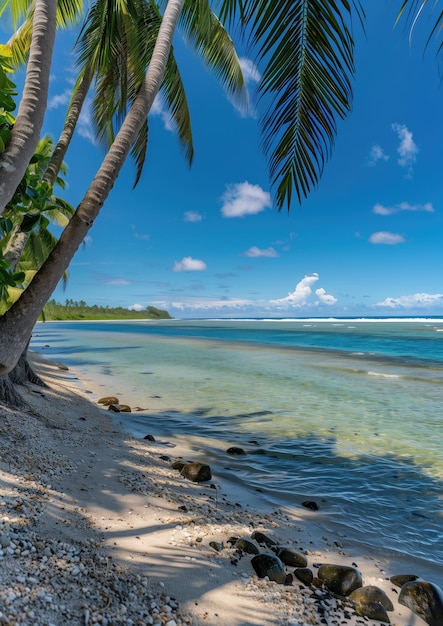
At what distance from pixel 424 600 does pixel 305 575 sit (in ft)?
3.08

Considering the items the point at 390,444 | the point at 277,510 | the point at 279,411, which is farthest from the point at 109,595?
the point at 279,411

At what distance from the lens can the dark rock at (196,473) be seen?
5273 millimetres

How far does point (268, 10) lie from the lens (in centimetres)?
361

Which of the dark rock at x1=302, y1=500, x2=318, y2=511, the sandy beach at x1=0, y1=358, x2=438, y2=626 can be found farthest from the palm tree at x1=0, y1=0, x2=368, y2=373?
the dark rock at x1=302, y1=500, x2=318, y2=511

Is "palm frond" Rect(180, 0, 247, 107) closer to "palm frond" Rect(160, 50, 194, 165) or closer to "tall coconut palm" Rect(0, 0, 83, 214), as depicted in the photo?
"palm frond" Rect(160, 50, 194, 165)

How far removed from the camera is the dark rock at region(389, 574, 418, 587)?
331 cm

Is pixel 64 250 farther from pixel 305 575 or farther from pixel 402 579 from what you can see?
pixel 402 579

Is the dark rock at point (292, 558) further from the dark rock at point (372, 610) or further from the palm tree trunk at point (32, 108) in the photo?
the palm tree trunk at point (32, 108)

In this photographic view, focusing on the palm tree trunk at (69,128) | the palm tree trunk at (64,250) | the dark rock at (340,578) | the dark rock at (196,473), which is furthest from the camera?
the palm tree trunk at (69,128)

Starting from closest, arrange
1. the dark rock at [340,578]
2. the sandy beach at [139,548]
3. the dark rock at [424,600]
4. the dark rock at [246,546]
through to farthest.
A: the sandy beach at [139,548] → the dark rock at [424,600] → the dark rock at [340,578] → the dark rock at [246,546]

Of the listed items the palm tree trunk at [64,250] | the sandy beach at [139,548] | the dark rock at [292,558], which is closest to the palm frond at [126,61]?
the palm tree trunk at [64,250]

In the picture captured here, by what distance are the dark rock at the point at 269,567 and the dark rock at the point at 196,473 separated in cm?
223

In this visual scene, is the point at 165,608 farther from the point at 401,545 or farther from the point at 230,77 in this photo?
the point at 230,77

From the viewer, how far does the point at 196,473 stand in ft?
17.4
